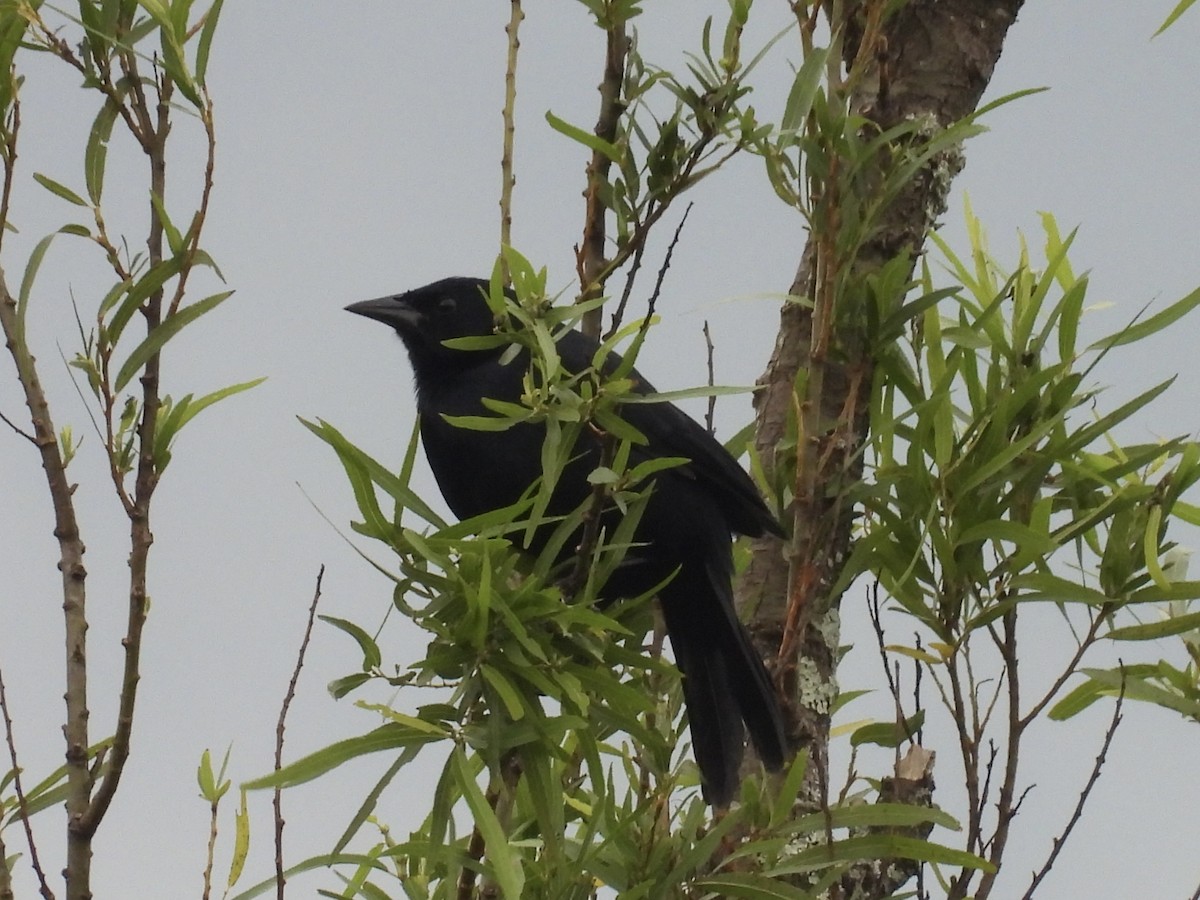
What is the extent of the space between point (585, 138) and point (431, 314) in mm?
1400

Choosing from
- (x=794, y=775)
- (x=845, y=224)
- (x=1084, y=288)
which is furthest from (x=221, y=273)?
(x=1084, y=288)

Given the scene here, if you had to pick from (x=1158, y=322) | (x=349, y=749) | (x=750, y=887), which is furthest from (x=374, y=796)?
(x=1158, y=322)

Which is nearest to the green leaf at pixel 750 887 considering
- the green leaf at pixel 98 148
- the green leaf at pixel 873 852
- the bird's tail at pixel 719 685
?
the green leaf at pixel 873 852

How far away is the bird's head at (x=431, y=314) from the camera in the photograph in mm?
3148

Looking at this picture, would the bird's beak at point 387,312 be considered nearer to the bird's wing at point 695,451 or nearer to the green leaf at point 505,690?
the bird's wing at point 695,451

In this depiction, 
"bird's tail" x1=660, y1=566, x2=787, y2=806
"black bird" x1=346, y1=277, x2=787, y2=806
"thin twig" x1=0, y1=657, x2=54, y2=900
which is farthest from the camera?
"black bird" x1=346, y1=277, x2=787, y2=806

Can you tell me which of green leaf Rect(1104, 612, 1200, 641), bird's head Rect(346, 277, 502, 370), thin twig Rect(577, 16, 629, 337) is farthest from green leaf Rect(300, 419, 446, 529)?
bird's head Rect(346, 277, 502, 370)

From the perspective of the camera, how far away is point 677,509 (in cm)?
270

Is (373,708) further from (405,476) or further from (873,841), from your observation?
(873,841)

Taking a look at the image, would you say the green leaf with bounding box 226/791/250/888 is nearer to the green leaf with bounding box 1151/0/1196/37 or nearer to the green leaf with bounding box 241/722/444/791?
the green leaf with bounding box 241/722/444/791

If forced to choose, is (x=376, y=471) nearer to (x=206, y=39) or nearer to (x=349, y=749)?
(x=349, y=749)

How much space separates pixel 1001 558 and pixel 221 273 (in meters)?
1.04

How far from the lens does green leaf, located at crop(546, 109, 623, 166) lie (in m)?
1.89

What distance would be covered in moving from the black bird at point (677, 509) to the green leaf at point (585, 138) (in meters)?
0.53
